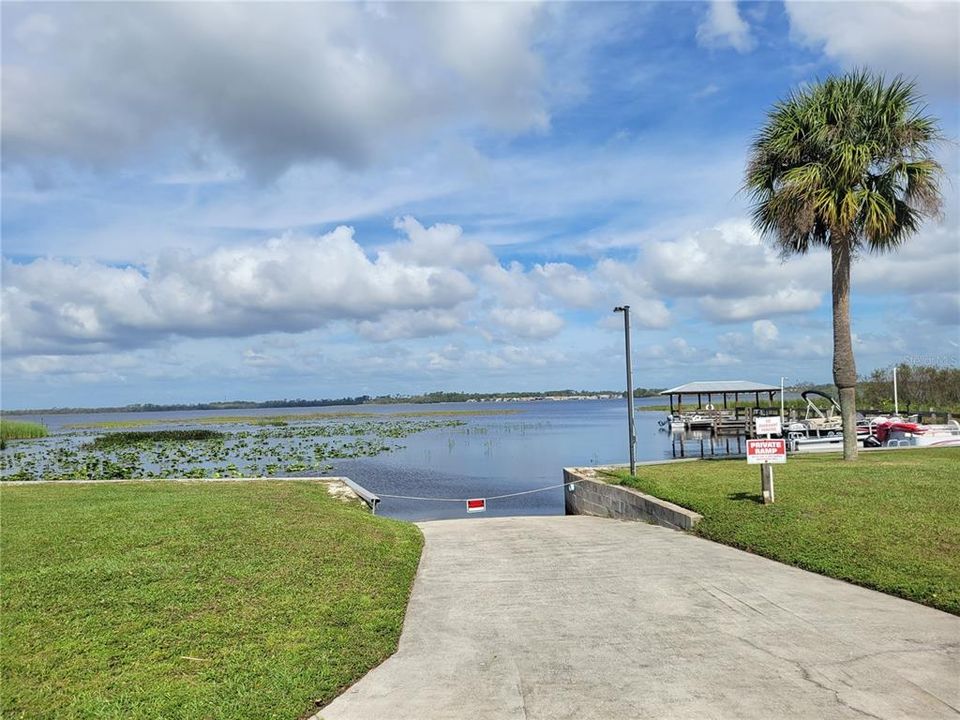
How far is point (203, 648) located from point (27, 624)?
182 cm

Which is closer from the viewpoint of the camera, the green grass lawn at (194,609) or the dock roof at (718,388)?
the green grass lawn at (194,609)

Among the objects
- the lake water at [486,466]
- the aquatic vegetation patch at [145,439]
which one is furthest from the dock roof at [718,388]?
the aquatic vegetation patch at [145,439]

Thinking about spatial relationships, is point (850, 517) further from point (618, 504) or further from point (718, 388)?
point (718, 388)

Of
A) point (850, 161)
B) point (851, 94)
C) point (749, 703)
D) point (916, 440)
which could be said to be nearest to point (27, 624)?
point (749, 703)

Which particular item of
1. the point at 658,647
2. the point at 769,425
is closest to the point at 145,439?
the point at 769,425

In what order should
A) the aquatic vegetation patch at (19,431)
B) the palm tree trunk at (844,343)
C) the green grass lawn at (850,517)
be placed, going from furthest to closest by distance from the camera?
the aquatic vegetation patch at (19,431) → the palm tree trunk at (844,343) → the green grass lawn at (850,517)

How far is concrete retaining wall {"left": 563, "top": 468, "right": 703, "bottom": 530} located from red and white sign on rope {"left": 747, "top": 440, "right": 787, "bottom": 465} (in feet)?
4.18

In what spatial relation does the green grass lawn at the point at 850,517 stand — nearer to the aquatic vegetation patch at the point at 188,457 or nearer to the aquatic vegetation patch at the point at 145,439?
the aquatic vegetation patch at the point at 188,457

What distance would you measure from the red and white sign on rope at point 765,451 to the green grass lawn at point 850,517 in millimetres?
689

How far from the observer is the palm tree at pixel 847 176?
15.6 meters

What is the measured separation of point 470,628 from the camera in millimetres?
6449

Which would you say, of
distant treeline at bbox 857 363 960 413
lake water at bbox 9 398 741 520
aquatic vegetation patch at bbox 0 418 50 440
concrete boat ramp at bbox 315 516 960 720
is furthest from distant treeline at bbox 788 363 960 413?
aquatic vegetation patch at bbox 0 418 50 440

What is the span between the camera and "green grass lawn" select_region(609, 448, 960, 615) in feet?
24.7

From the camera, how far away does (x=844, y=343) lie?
16172mm
